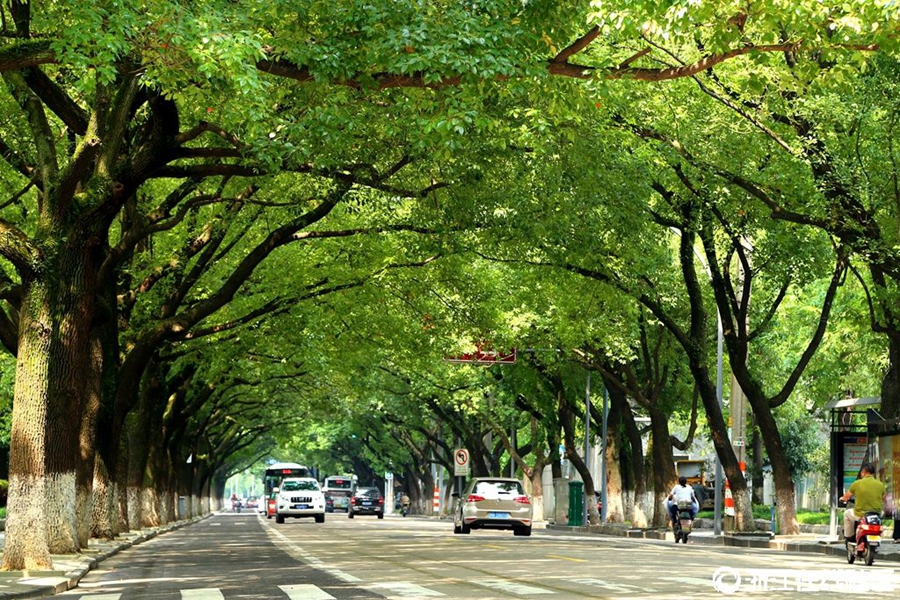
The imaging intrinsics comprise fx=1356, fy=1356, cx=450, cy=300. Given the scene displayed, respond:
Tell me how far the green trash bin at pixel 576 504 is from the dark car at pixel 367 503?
31321 millimetres

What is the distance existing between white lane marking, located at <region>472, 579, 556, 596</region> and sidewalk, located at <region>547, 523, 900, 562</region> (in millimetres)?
12985

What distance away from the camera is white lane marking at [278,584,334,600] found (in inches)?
544

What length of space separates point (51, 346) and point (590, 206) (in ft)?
34.4

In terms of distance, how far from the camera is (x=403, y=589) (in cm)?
1461

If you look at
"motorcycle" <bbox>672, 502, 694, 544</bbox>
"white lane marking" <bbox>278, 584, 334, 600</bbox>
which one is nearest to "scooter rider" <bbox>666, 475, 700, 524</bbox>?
"motorcycle" <bbox>672, 502, 694, 544</bbox>

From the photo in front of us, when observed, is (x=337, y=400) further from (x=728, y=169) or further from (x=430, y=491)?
(x=728, y=169)

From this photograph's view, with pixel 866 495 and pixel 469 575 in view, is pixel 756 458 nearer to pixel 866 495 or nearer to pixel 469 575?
pixel 866 495

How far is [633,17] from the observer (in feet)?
45.1

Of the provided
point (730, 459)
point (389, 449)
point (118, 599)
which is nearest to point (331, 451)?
point (389, 449)

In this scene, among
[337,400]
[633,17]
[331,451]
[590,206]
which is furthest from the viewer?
[331,451]

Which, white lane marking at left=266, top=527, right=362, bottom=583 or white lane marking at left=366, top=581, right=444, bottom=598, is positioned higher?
white lane marking at left=366, top=581, right=444, bottom=598

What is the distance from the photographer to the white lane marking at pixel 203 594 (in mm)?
14398

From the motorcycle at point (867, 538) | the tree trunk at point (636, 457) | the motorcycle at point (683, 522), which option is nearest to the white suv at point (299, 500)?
the tree trunk at point (636, 457)

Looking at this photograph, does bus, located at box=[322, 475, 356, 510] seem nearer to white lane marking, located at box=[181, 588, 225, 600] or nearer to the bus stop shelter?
the bus stop shelter
